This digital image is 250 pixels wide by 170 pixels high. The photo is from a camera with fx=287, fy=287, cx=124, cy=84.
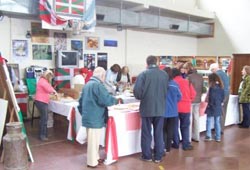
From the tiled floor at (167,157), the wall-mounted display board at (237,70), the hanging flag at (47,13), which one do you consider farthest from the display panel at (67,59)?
the wall-mounted display board at (237,70)

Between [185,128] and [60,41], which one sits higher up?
[60,41]

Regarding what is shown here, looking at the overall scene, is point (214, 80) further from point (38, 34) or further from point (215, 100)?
point (38, 34)

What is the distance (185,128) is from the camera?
4.78 m

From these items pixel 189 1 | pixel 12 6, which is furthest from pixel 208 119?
pixel 189 1

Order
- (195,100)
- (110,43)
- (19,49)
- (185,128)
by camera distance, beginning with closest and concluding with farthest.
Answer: (185,128)
(195,100)
(19,49)
(110,43)

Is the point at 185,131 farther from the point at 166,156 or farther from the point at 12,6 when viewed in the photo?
the point at 12,6

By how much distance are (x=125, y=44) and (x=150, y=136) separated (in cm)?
550

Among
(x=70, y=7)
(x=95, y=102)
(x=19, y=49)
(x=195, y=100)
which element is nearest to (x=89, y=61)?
(x=70, y=7)

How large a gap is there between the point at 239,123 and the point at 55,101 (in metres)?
4.33

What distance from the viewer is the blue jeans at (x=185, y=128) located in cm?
475

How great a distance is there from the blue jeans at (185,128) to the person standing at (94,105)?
149cm

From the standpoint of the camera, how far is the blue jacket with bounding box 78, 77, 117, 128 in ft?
12.1

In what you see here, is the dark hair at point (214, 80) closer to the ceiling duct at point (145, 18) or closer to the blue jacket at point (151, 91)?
the blue jacket at point (151, 91)

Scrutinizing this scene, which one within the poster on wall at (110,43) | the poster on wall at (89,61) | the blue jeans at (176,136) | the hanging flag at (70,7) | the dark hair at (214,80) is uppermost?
the hanging flag at (70,7)
